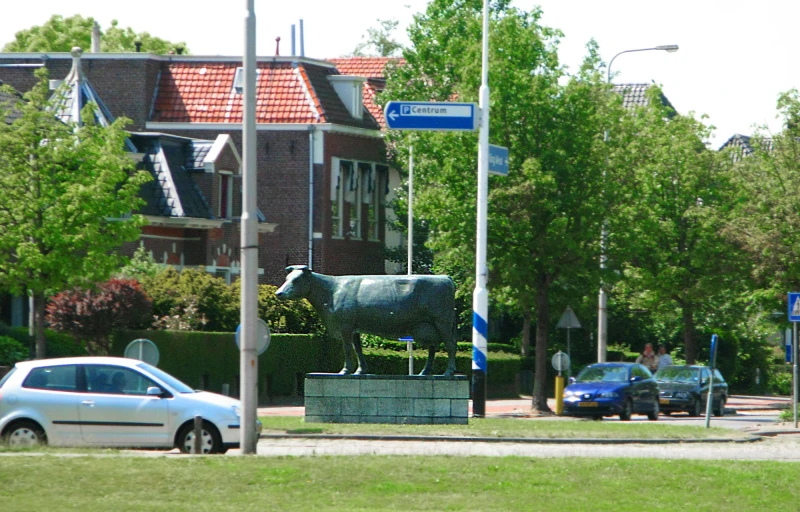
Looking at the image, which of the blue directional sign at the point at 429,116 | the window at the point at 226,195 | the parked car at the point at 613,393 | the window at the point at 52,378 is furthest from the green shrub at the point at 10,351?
the window at the point at 226,195

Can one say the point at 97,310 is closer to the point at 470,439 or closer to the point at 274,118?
the point at 470,439

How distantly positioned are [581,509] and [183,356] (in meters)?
21.5

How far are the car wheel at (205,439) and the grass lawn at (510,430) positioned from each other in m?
4.42

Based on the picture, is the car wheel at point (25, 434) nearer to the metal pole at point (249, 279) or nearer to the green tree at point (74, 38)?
the metal pole at point (249, 279)

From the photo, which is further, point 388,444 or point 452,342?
point 452,342

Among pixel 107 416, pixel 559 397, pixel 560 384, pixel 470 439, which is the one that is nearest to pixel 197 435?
pixel 107 416

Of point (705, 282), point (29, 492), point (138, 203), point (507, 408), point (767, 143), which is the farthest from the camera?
point (705, 282)

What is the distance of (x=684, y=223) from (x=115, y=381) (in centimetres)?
2760

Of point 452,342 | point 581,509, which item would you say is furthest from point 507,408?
point 581,509

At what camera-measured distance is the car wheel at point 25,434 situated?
60.7ft

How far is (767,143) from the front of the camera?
116 feet

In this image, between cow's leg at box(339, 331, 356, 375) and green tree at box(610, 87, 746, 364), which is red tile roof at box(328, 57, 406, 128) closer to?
green tree at box(610, 87, 746, 364)

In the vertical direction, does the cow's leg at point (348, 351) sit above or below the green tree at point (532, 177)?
below

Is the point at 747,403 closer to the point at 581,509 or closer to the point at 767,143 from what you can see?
the point at 767,143
